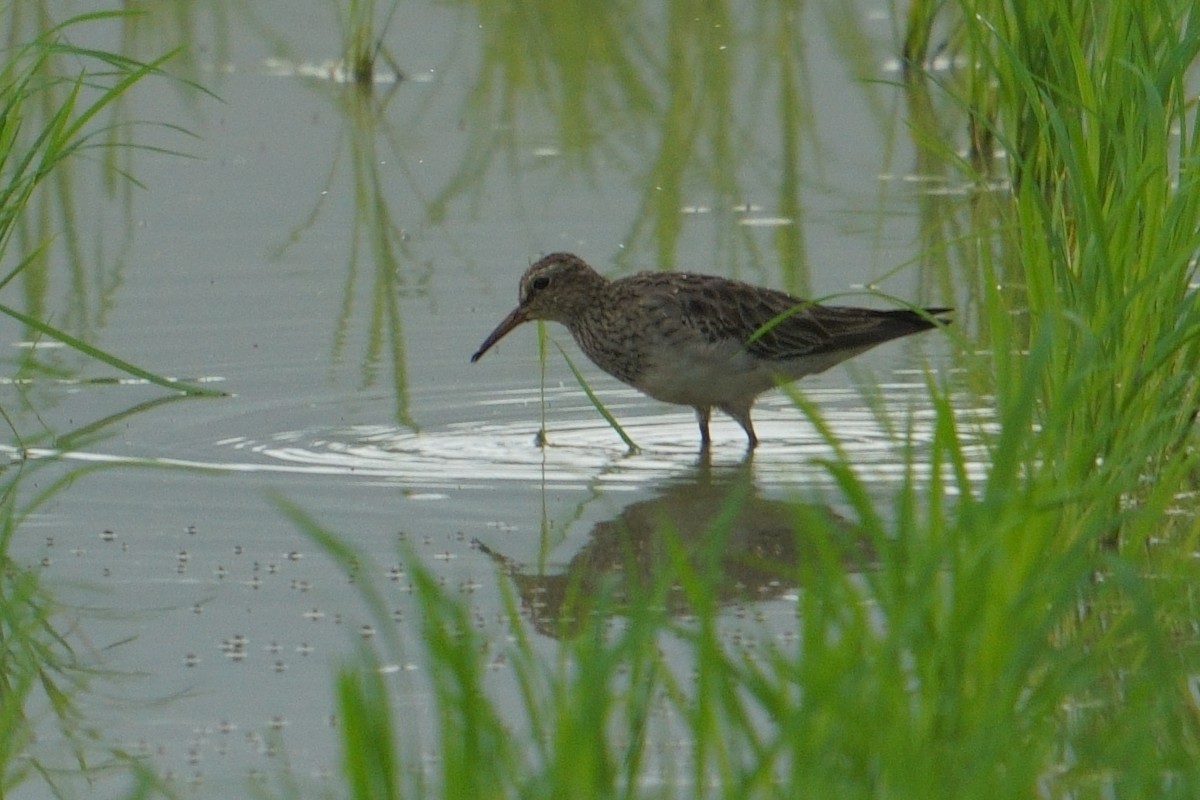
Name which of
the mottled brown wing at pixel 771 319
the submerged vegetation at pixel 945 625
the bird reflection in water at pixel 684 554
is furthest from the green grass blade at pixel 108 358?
the mottled brown wing at pixel 771 319

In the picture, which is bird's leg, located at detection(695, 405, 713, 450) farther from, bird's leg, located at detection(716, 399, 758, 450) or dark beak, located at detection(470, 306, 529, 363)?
dark beak, located at detection(470, 306, 529, 363)

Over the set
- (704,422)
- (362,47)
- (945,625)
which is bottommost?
(704,422)

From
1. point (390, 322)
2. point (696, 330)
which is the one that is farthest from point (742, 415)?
point (390, 322)

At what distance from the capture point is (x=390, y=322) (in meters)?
9.84

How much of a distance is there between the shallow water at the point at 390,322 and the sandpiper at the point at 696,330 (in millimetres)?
209

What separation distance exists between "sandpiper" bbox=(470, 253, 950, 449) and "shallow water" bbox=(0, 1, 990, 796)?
0.21 metres

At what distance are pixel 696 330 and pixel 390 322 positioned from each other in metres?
1.69

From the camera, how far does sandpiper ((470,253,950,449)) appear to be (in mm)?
8562

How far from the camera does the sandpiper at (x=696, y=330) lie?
856 centimetres

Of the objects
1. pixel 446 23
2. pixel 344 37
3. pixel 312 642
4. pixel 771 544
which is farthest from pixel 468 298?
pixel 446 23

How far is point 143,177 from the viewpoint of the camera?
12711 millimetres

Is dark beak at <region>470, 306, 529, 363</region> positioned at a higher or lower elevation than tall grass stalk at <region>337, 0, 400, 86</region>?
lower

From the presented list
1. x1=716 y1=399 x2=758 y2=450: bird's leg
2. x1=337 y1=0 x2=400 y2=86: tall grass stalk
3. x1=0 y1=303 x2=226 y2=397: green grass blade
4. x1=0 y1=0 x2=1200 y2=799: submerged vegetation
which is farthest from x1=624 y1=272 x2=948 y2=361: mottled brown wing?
x1=337 y1=0 x2=400 y2=86: tall grass stalk

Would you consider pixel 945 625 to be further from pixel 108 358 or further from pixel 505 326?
pixel 505 326
